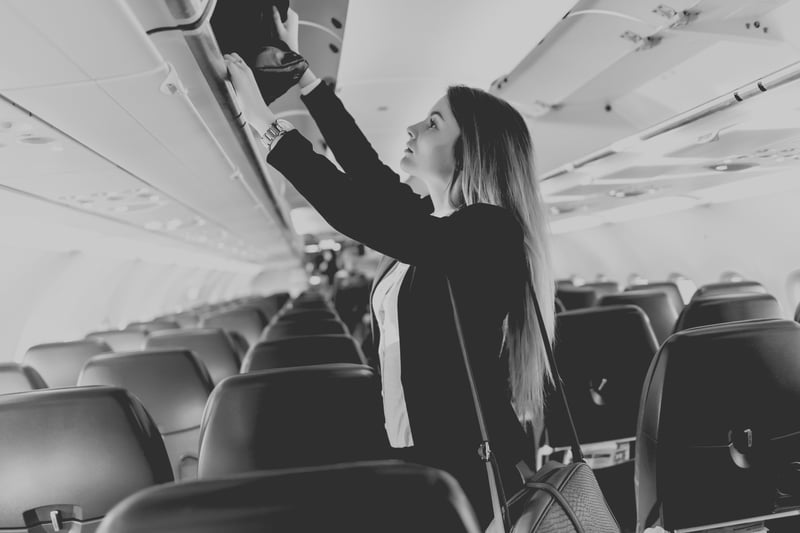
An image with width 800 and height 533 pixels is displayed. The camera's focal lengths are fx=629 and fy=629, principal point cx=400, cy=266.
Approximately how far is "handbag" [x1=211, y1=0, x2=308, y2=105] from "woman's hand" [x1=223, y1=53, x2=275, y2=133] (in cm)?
41

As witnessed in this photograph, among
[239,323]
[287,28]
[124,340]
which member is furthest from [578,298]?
[287,28]

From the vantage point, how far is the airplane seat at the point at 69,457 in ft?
5.51

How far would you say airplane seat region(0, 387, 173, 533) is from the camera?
1680mm

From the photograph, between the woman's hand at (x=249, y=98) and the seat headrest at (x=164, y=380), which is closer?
the woman's hand at (x=249, y=98)

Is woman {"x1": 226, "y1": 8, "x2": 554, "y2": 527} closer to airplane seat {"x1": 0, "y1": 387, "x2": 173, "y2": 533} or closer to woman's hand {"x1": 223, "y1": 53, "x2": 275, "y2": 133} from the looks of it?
woman's hand {"x1": 223, "y1": 53, "x2": 275, "y2": 133}

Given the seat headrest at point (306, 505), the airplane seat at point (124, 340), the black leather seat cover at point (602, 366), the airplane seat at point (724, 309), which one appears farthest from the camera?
the airplane seat at point (124, 340)

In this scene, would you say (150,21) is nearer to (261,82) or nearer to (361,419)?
(261,82)

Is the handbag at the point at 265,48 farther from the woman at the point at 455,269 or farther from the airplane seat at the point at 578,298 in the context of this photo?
the airplane seat at the point at 578,298

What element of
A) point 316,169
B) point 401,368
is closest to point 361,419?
point 401,368

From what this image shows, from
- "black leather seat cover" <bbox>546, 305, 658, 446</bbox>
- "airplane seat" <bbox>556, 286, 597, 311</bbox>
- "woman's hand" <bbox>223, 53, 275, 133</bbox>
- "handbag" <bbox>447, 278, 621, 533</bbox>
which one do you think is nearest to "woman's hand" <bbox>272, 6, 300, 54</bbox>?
"woman's hand" <bbox>223, 53, 275, 133</bbox>

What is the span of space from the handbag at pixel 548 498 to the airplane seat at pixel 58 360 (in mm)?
3868

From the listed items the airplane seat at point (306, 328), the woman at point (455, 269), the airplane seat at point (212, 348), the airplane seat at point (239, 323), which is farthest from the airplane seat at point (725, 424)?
the airplane seat at point (239, 323)

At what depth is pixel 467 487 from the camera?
1579 millimetres

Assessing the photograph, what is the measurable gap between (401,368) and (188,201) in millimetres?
6119
